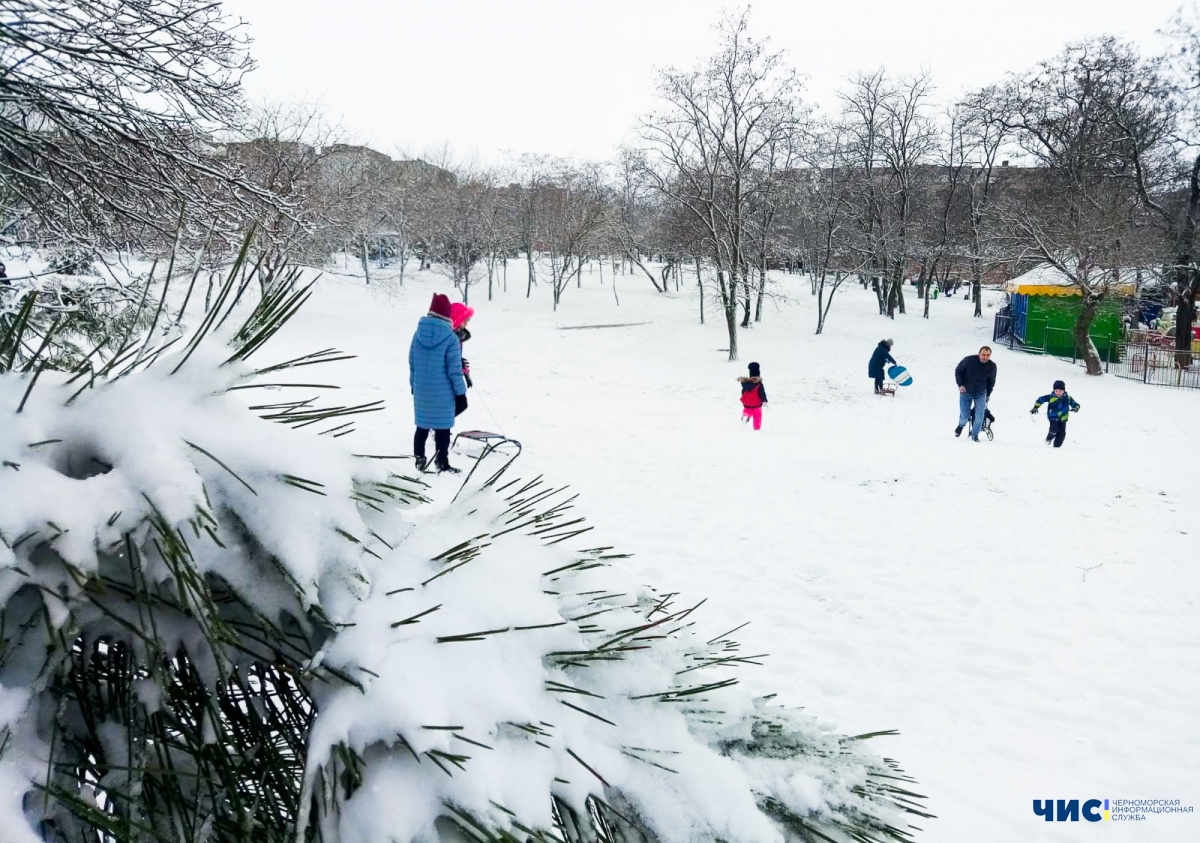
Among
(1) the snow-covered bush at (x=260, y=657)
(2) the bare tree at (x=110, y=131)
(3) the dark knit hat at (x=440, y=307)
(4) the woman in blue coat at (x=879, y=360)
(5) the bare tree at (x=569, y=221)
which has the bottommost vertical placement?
(4) the woman in blue coat at (x=879, y=360)

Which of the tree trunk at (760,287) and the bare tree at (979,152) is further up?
the bare tree at (979,152)

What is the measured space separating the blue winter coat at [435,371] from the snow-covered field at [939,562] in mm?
790

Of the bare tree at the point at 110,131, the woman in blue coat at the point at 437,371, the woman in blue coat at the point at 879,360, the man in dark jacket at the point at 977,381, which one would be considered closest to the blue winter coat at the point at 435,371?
the woman in blue coat at the point at 437,371

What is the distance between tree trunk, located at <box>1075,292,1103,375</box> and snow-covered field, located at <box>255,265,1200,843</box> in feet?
17.8

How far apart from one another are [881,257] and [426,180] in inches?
1158

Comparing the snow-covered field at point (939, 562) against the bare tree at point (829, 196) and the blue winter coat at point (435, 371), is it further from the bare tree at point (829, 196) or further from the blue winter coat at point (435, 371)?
the bare tree at point (829, 196)

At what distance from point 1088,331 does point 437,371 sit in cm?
2431

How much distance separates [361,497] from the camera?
36.0 inches

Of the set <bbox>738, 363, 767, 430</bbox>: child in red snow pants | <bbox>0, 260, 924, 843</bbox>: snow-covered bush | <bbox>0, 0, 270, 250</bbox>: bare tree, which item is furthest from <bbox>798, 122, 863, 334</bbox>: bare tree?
<bbox>0, 260, 924, 843</bbox>: snow-covered bush

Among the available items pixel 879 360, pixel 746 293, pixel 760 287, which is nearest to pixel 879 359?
pixel 879 360

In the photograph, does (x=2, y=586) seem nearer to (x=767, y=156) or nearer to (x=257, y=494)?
(x=257, y=494)

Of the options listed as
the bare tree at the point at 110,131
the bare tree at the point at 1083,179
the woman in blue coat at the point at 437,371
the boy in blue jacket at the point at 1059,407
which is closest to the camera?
the bare tree at the point at 110,131

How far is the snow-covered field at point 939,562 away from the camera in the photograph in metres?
3.80

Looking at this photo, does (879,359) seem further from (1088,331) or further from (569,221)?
(569,221)
